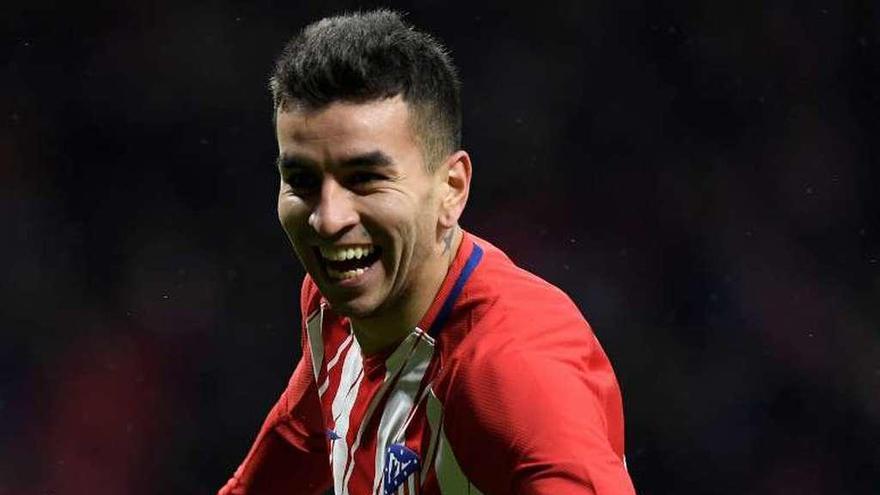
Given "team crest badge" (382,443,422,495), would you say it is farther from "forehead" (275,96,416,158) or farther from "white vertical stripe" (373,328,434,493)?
"forehead" (275,96,416,158)

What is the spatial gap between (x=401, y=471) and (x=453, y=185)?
0.49 metres

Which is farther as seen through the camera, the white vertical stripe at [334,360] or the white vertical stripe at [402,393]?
the white vertical stripe at [334,360]

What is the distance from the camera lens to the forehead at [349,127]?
2.38 metres

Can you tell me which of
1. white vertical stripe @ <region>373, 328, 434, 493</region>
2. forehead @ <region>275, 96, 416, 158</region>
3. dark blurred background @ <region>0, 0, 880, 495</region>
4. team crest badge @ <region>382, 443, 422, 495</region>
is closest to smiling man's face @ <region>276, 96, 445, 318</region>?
forehead @ <region>275, 96, 416, 158</region>

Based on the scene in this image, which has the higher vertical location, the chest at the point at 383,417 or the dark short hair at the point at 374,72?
the dark short hair at the point at 374,72

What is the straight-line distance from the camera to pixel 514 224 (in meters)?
5.43

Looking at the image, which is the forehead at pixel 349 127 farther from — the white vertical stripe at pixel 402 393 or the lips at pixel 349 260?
the white vertical stripe at pixel 402 393

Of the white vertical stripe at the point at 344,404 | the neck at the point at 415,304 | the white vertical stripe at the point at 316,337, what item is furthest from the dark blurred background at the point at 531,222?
the neck at the point at 415,304

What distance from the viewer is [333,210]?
2387 millimetres

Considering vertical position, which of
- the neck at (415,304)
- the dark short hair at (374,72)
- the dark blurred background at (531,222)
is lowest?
the dark blurred background at (531,222)

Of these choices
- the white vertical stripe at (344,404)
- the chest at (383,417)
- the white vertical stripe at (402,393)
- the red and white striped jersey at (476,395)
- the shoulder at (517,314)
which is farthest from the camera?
the white vertical stripe at (344,404)

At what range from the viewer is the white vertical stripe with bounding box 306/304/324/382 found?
2.99 metres

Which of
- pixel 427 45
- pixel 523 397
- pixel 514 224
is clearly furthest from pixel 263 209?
pixel 523 397

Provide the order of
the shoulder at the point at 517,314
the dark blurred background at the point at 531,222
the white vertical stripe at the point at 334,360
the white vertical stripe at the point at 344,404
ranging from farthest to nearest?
the dark blurred background at the point at 531,222
the white vertical stripe at the point at 334,360
the white vertical stripe at the point at 344,404
the shoulder at the point at 517,314
